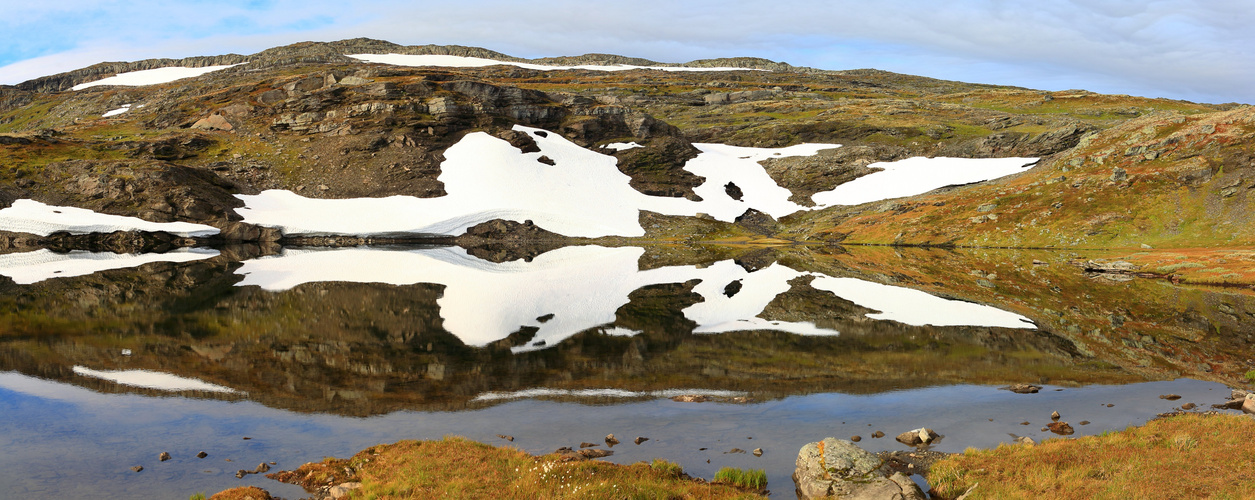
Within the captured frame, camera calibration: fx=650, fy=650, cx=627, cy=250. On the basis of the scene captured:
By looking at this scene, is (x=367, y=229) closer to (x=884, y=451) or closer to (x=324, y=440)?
(x=324, y=440)

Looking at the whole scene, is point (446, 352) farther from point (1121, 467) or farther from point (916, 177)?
point (916, 177)

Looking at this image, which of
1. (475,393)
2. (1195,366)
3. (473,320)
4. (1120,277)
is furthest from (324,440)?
(1120,277)

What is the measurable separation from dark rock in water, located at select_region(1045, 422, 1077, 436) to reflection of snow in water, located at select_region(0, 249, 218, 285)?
5444 cm

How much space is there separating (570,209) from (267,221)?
40930 mm

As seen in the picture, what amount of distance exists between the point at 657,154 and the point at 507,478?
10745cm

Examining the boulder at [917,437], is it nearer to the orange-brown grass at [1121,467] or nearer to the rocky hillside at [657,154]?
the orange-brown grass at [1121,467]

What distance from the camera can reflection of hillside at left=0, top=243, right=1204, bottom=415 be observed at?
1956 centimetres

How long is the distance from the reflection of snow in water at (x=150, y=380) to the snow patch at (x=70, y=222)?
70.9 meters

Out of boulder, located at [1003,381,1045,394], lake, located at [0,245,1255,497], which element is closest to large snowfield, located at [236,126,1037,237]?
lake, located at [0,245,1255,497]

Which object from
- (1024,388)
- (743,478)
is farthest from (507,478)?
(1024,388)

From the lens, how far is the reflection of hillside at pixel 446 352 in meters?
19.6

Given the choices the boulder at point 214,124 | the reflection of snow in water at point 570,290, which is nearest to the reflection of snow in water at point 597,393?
the reflection of snow in water at point 570,290

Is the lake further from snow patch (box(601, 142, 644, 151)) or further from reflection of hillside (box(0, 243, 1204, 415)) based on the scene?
snow patch (box(601, 142, 644, 151))

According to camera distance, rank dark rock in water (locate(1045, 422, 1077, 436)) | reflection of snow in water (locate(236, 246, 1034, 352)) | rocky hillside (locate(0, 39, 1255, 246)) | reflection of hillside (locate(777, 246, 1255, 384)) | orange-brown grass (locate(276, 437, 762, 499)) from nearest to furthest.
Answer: orange-brown grass (locate(276, 437, 762, 499)) → dark rock in water (locate(1045, 422, 1077, 436)) → reflection of hillside (locate(777, 246, 1255, 384)) → reflection of snow in water (locate(236, 246, 1034, 352)) → rocky hillside (locate(0, 39, 1255, 246))
